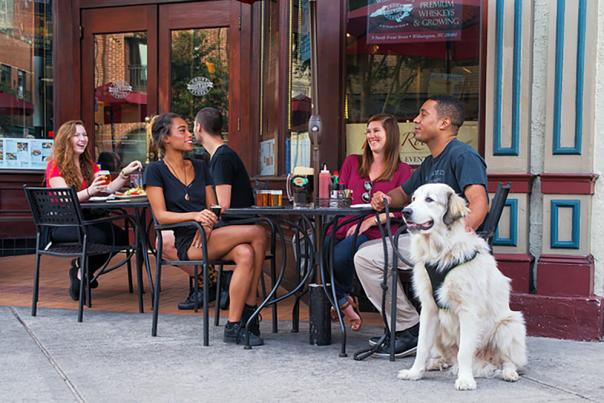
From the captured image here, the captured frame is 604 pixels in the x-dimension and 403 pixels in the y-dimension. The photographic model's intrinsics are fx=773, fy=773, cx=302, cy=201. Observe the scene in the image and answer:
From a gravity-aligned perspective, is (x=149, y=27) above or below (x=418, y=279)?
above

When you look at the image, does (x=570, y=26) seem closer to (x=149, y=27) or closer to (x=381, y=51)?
(x=381, y=51)

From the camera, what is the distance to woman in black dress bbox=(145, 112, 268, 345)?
14.9 feet

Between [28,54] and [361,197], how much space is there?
5.61 m

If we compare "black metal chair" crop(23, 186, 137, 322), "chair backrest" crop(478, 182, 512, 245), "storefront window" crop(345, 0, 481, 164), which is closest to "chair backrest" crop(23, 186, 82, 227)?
"black metal chair" crop(23, 186, 137, 322)

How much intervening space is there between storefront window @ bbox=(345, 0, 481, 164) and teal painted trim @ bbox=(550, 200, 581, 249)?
0.98 m

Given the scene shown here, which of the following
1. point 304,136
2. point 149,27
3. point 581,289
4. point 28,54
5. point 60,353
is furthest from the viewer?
point 28,54

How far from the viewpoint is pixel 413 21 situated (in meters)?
5.90

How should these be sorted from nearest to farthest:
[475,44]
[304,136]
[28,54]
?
1. [475,44]
2. [304,136]
3. [28,54]

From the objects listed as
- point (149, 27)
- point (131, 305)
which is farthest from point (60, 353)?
point (149, 27)

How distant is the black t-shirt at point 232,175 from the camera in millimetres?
5086

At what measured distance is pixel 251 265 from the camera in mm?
4562

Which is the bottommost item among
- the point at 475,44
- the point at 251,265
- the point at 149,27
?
the point at 251,265

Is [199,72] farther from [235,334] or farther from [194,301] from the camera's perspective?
[235,334]

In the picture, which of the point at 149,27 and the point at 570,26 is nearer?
the point at 570,26
